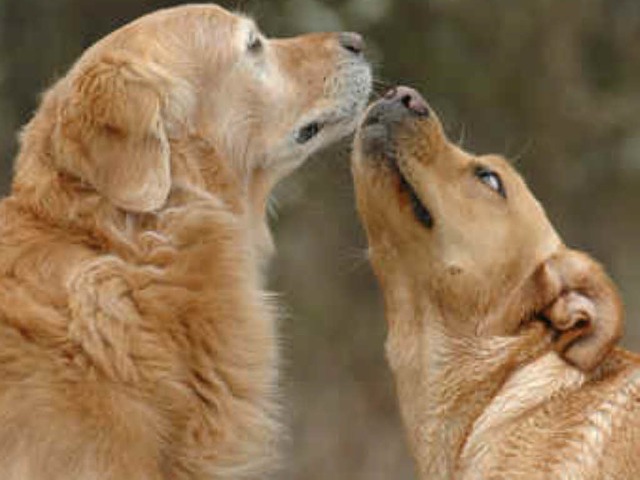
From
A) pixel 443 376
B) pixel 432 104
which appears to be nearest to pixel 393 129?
pixel 443 376

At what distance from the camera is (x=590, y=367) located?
4977 mm

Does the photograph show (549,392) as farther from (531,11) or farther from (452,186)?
(531,11)

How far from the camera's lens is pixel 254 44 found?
5195 mm

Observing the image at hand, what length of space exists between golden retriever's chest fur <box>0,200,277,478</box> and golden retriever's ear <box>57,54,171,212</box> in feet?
0.64

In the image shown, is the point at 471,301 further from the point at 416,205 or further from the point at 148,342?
the point at 148,342

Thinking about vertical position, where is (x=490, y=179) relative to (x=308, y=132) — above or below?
below

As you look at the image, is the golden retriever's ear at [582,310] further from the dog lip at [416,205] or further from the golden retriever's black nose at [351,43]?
the golden retriever's black nose at [351,43]

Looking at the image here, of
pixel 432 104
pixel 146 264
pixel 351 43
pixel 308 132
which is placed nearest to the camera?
pixel 146 264

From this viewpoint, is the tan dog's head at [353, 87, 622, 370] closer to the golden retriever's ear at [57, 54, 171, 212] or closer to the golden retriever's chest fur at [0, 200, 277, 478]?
the golden retriever's chest fur at [0, 200, 277, 478]

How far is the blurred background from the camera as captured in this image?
1075cm

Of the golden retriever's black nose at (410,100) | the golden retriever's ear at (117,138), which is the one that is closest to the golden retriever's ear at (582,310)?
the golden retriever's black nose at (410,100)

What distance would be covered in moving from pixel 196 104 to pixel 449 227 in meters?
1.11

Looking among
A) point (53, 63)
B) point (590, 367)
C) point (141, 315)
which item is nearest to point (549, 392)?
point (590, 367)

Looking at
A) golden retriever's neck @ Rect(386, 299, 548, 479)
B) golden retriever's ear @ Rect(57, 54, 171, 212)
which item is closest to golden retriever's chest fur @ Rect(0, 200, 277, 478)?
golden retriever's ear @ Rect(57, 54, 171, 212)
